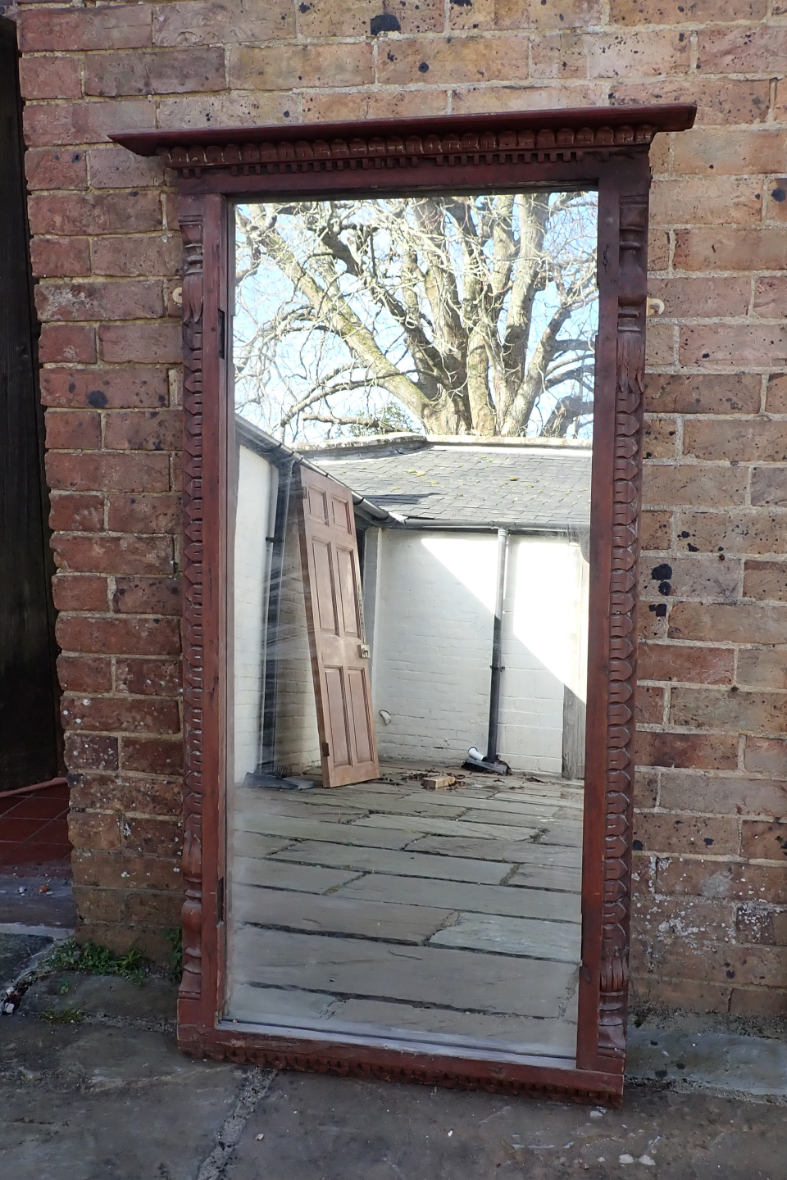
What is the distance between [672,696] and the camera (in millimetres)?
2717

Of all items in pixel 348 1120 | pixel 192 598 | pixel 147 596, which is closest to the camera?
pixel 348 1120

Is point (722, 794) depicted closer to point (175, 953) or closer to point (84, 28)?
point (175, 953)

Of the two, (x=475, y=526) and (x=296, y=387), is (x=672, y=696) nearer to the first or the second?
(x=475, y=526)

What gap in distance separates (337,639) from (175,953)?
1227 mm

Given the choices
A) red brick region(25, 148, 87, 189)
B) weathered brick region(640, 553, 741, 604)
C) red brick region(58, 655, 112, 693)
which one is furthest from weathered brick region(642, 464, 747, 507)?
red brick region(25, 148, 87, 189)

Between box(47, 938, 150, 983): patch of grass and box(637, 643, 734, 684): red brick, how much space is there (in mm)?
1763

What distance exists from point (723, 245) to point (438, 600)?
120cm

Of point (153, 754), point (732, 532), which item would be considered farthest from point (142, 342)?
point (732, 532)

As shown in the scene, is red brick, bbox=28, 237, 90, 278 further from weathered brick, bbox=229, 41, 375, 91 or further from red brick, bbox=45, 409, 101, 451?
weathered brick, bbox=229, 41, 375, 91

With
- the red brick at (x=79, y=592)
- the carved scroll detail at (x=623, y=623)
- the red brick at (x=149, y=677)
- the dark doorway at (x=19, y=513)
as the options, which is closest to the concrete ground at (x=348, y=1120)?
the carved scroll detail at (x=623, y=623)

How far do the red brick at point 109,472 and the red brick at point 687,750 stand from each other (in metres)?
1.56

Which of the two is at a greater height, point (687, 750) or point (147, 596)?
point (147, 596)

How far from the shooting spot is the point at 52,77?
288 cm

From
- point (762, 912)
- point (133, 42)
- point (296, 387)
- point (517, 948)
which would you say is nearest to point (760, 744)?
point (762, 912)
